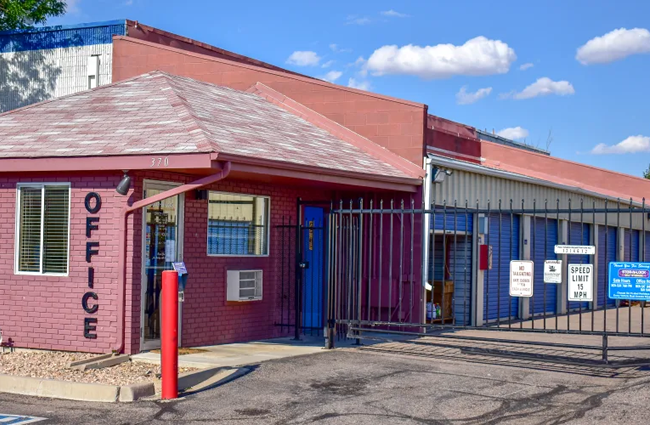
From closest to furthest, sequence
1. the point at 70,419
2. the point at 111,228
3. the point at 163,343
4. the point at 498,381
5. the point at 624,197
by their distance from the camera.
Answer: the point at 70,419
the point at 163,343
the point at 498,381
the point at 111,228
the point at 624,197

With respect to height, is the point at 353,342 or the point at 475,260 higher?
the point at 475,260

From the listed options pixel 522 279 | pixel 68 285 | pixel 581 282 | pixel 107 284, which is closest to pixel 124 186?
pixel 107 284

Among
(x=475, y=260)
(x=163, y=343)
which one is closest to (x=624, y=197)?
(x=475, y=260)

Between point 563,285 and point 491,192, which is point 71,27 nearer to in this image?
point 491,192

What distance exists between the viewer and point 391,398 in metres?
9.50

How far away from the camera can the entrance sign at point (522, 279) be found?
11961 mm

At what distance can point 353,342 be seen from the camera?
14.1 metres

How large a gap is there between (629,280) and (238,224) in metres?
6.07

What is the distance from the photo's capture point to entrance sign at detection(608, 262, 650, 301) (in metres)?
11.4

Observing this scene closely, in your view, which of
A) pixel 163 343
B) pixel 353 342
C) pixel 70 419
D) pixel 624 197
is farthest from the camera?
pixel 624 197

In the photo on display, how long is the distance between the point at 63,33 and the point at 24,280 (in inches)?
329

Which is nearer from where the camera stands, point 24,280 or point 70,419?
point 70,419

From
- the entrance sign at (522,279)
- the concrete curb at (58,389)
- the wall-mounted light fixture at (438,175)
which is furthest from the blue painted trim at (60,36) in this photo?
the entrance sign at (522,279)

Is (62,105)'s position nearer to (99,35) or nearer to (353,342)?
(99,35)
